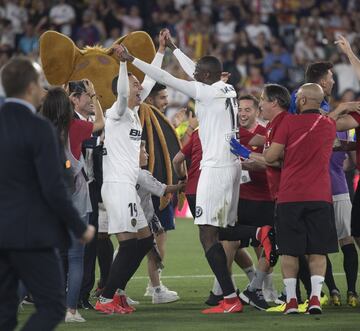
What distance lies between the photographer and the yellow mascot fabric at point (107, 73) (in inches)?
430

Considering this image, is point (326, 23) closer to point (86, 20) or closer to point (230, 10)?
point (230, 10)

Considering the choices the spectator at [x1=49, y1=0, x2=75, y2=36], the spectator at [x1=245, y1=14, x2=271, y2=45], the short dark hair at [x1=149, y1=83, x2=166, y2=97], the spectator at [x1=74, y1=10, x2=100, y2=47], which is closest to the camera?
the short dark hair at [x1=149, y1=83, x2=166, y2=97]

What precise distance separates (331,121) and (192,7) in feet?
56.7

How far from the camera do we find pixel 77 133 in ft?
28.7

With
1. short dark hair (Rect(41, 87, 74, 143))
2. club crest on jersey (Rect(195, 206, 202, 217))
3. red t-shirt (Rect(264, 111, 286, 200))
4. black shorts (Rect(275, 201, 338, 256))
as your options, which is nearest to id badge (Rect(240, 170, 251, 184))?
red t-shirt (Rect(264, 111, 286, 200))

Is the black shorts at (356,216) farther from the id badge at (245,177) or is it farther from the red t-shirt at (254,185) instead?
the id badge at (245,177)

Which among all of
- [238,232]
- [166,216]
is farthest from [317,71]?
[166,216]

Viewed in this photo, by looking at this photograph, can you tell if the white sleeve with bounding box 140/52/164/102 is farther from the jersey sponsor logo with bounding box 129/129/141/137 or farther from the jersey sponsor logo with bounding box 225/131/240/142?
the jersey sponsor logo with bounding box 225/131/240/142

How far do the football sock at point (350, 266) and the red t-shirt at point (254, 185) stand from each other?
0.87 meters

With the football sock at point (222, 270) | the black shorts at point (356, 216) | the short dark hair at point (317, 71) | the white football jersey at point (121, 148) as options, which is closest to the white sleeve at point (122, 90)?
the white football jersey at point (121, 148)

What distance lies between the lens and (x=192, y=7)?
25.8 m

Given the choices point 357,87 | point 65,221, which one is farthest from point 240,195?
point 357,87

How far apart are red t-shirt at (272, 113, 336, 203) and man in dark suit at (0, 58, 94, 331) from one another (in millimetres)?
3027

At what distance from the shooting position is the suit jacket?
605 centimetres
